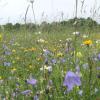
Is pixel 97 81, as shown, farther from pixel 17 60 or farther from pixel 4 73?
pixel 17 60

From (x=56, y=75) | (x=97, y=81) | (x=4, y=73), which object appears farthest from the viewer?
(x=4, y=73)

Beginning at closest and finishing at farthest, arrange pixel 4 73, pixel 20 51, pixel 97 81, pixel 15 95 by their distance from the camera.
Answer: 1. pixel 15 95
2. pixel 97 81
3. pixel 4 73
4. pixel 20 51

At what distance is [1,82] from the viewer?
232 centimetres

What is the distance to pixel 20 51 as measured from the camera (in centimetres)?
495

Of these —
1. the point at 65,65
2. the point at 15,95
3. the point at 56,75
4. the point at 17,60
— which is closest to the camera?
the point at 15,95

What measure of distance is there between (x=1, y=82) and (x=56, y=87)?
0.46m

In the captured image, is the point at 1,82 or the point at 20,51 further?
the point at 20,51

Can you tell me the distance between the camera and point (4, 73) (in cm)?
316

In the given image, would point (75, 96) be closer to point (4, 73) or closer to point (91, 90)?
point (91, 90)

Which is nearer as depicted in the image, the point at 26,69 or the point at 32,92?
the point at 32,92

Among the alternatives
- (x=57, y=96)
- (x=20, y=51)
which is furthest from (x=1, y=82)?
(x=20, y=51)

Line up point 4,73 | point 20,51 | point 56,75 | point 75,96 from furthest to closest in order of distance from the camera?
point 20,51
point 4,73
point 56,75
point 75,96

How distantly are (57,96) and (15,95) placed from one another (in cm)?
23

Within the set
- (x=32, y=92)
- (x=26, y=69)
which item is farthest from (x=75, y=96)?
(x=26, y=69)
